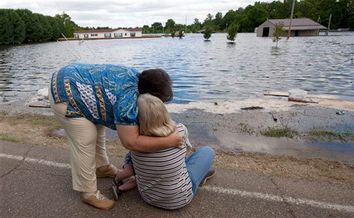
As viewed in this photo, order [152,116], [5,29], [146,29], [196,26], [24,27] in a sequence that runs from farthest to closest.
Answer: [196,26] → [146,29] → [24,27] → [5,29] → [152,116]

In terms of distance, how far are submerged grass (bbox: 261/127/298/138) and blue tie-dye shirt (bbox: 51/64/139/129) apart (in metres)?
4.50

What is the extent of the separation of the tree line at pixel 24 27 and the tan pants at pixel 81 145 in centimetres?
7886

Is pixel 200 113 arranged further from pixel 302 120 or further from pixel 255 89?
pixel 255 89

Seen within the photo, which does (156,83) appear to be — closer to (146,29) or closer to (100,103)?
(100,103)

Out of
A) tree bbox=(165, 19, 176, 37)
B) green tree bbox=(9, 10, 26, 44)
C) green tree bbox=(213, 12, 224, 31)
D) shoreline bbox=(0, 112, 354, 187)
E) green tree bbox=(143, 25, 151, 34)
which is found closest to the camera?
shoreline bbox=(0, 112, 354, 187)

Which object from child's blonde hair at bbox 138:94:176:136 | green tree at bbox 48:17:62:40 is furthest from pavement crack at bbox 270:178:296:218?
green tree at bbox 48:17:62:40

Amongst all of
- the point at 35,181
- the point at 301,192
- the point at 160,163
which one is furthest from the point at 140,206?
the point at 301,192

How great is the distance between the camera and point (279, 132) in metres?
6.81

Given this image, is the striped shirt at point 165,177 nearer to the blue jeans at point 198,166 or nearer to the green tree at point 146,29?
the blue jeans at point 198,166

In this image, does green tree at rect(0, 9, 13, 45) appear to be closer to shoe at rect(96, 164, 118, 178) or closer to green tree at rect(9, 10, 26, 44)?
green tree at rect(9, 10, 26, 44)

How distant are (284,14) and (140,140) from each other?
432 feet

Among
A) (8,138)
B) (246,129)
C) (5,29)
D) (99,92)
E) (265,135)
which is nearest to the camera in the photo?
(99,92)

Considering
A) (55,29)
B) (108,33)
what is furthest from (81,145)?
(108,33)

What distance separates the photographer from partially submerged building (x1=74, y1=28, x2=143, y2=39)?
11694 cm
